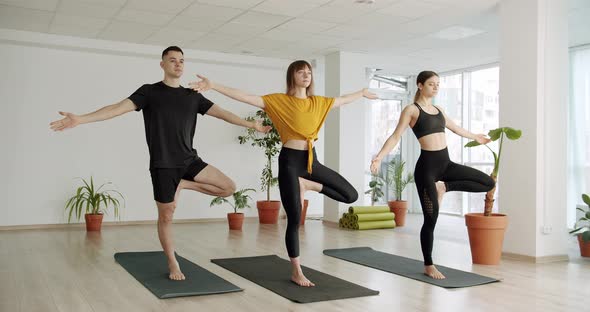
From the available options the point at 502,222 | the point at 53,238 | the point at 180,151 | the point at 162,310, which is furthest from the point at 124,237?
the point at 502,222

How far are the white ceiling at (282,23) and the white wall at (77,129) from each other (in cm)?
35

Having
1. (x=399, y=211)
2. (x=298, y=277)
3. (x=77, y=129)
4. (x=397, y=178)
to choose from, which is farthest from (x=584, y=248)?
(x=77, y=129)

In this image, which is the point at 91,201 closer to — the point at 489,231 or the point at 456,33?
the point at 489,231

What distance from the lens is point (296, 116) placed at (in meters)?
4.03

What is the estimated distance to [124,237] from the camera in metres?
6.85

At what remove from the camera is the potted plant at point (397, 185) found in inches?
343

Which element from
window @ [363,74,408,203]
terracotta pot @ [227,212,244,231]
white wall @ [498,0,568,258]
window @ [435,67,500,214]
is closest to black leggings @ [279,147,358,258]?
white wall @ [498,0,568,258]

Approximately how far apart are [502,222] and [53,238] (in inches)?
199

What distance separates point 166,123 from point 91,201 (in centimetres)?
404

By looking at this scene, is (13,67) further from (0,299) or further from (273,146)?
(0,299)

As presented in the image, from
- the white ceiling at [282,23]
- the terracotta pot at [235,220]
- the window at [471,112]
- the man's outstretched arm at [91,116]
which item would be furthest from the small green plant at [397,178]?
the man's outstretched arm at [91,116]

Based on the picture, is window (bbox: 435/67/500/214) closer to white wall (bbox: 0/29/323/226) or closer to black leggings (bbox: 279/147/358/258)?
white wall (bbox: 0/29/323/226)

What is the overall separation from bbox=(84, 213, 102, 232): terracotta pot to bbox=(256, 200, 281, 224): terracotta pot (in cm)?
241

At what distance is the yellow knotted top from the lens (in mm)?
4027
